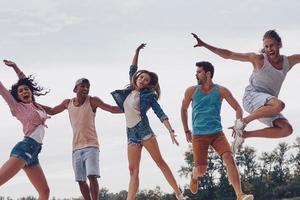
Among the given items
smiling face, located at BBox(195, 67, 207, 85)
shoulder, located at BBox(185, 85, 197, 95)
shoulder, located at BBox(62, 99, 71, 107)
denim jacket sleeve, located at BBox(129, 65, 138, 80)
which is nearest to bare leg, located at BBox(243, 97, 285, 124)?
smiling face, located at BBox(195, 67, 207, 85)

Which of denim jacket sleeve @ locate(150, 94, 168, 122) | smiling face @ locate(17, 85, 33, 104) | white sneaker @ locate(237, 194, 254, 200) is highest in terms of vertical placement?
smiling face @ locate(17, 85, 33, 104)

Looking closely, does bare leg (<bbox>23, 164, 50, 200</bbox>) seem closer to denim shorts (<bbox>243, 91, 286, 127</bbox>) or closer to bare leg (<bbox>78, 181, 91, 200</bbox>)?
bare leg (<bbox>78, 181, 91, 200</bbox>)

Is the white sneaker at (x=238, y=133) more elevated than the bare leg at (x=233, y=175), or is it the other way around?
the white sneaker at (x=238, y=133)

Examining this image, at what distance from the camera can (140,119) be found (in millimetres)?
10164

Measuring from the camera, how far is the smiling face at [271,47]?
A: 9.59 metres

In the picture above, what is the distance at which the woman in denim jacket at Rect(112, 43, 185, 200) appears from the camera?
385 inches

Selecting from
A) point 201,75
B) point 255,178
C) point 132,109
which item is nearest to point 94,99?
point 132,109

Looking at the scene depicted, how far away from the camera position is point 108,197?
5817 inches

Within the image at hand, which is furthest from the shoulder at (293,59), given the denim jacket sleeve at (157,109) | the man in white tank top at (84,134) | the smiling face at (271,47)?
the man in white tank top at (84,134)

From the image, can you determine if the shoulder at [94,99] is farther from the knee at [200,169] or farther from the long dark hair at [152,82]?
the knee at [200,169]

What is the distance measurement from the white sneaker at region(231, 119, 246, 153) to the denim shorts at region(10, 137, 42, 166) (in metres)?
3.68

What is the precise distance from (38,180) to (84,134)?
1785 millimetres

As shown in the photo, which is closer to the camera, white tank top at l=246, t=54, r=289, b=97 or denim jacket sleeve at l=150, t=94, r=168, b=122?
white tank top at l=246, t=54, r=289, b=97

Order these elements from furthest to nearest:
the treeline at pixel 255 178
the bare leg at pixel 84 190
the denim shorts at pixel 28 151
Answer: the treeline at pixel 255 178 < the bare leg at pixel 84 190 < the denim shorts at pixel 28 151
